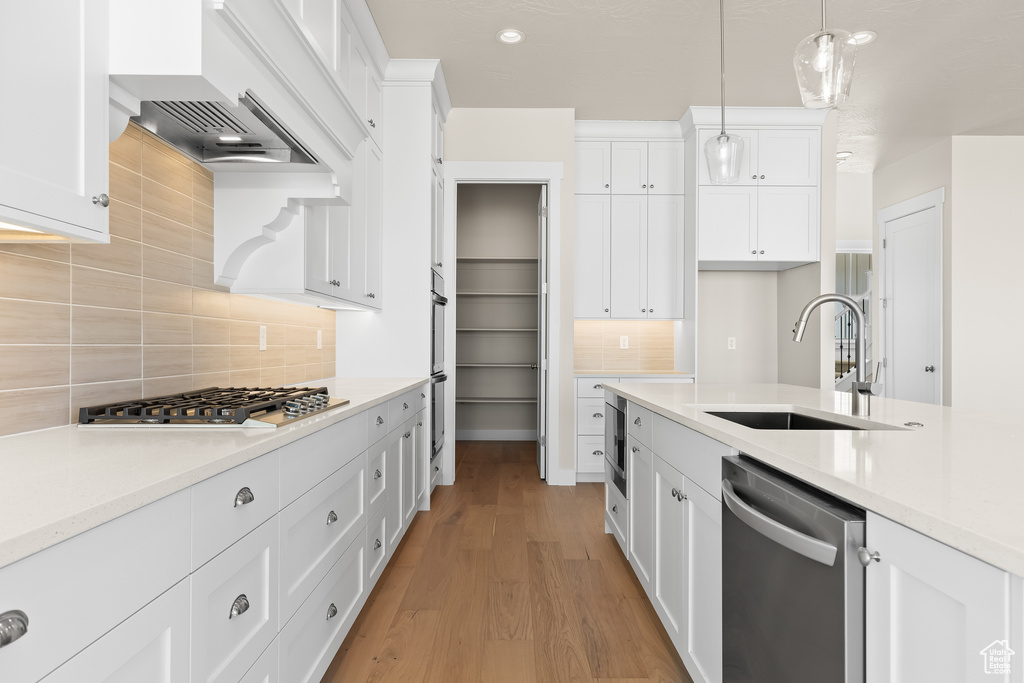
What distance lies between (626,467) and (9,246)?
2.25m

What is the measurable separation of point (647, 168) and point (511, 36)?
1.70 metres

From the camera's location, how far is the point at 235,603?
3.60ft

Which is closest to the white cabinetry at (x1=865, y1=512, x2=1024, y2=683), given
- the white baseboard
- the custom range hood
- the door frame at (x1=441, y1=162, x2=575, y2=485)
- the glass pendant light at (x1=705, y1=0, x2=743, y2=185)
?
the custom range hood

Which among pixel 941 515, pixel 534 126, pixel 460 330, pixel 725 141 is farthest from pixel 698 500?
pixel 460 330

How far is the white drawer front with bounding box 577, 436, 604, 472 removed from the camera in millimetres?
4184

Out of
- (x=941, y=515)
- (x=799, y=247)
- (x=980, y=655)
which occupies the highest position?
(x=799, y=247)

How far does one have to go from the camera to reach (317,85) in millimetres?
1768

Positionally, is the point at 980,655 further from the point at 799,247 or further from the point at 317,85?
the point at 799,247

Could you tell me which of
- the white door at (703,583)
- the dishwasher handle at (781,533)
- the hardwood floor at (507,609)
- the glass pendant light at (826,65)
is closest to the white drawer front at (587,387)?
the hardwood floor at (507,609)

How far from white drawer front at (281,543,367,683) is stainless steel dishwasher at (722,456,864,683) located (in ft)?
3.57

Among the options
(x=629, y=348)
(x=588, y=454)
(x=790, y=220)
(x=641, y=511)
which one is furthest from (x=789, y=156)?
(x=641, y=511)

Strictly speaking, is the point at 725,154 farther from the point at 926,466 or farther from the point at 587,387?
the point at 587,387

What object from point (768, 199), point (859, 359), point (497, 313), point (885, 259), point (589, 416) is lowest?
point (589, 416)

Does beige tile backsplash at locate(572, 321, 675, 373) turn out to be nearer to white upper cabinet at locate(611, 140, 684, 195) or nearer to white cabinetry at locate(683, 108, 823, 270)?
white cabinetry at locate(683, 108, 823, 270)
